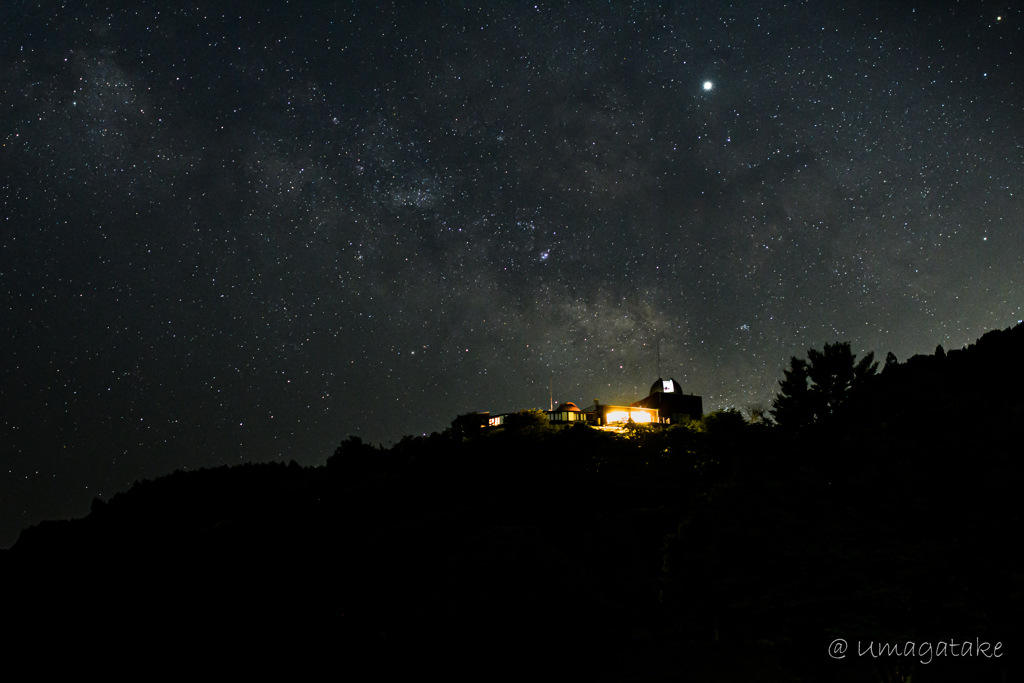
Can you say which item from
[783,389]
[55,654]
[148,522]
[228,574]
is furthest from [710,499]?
[148,522]

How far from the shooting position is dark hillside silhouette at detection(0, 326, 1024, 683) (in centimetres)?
1650

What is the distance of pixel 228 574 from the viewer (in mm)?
23797

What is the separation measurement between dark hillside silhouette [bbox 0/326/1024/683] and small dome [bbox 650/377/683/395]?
62.8 metres

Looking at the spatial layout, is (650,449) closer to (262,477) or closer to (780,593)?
(262,477)

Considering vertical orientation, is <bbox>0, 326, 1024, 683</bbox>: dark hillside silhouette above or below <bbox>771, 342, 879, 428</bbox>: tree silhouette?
below

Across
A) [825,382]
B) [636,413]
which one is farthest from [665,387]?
[825,382]

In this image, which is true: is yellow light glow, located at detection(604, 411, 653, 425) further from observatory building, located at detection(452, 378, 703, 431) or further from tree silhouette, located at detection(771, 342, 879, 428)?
tree silhouette, located at detection(771, 342, 879, 428)

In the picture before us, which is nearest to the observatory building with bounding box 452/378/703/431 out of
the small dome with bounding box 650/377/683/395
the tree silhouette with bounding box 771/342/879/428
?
the small dome with bounding box 650/377/683/395

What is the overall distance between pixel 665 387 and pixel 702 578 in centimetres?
7455

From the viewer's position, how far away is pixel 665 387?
325 ft

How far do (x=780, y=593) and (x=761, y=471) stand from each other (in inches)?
210

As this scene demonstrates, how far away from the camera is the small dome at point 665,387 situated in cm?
9900

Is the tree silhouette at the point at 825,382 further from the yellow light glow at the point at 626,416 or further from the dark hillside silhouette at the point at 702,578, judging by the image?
the yellow light glow at the point at 626,416

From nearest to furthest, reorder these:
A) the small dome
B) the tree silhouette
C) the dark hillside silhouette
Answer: the dark hillside silhouette
the tree silhouette
the small dome
